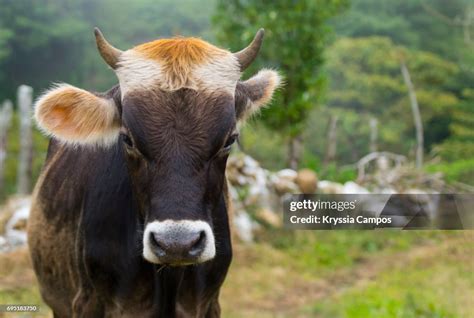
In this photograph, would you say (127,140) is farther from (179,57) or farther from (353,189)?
(353,189)

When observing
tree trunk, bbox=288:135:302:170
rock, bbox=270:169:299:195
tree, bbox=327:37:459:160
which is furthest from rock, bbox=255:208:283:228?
tree, bbox=327:37:459:160

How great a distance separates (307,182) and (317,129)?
38.5ft

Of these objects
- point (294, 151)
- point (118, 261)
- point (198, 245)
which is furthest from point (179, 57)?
point (294, 151)

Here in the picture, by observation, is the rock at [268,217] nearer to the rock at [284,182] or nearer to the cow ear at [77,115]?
the rock at [284,182]

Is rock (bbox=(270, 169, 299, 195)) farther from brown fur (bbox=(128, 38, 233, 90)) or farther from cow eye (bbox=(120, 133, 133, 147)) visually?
cow eye (bbox=(120, 133, 133, 147))

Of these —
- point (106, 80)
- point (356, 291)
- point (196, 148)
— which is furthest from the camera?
point (106, 80)

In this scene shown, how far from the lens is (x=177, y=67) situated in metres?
3.02

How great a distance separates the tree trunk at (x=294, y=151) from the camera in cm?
1186

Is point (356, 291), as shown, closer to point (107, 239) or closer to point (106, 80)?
point (107, 239)

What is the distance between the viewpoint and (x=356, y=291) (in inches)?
299

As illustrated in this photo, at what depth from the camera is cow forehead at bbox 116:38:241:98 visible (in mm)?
2980

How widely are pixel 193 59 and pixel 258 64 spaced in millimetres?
7668

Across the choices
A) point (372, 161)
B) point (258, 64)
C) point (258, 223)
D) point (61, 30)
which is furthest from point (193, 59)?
point (61, 30)

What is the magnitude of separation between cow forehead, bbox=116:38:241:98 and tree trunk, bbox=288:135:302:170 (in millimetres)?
8598
